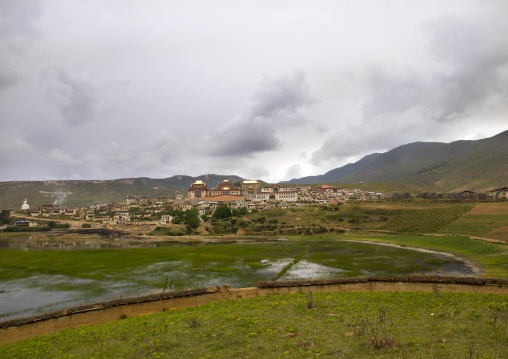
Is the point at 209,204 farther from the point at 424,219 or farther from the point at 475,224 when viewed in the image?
the point at 475,224

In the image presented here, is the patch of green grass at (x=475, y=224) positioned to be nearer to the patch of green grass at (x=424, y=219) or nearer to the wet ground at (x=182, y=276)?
the patch of green grass at (x=424, y=219)

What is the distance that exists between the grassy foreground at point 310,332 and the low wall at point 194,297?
3.21 meters

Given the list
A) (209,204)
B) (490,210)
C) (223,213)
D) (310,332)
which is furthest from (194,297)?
(209,204)

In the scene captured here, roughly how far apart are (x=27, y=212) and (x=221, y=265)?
169m

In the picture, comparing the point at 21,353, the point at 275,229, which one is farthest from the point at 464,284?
the point at 275,229

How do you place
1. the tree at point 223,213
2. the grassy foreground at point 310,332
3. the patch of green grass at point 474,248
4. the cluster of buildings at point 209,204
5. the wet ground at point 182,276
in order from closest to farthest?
the grassy foreground at point 310,332
the wet ground at point 182,276
the patch of green grass at point 474,248
the tree at point 223,213
the cluster of buildings at point 209,204

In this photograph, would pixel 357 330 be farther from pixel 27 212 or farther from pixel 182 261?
pixel 27 212

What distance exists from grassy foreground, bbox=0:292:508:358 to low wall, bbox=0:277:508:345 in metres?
3.21

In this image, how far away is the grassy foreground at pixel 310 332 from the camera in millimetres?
11344

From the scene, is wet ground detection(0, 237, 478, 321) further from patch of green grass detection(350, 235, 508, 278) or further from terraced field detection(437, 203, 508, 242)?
terraced field detection(437, 203, 508, 242)

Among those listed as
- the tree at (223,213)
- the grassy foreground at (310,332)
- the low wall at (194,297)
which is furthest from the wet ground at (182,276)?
the tree at (223,213)

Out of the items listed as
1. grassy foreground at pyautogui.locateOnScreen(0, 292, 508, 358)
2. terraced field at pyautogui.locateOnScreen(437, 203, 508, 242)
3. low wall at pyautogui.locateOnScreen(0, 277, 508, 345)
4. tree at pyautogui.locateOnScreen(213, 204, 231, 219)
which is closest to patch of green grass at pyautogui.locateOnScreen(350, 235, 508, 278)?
terraced field at pyautogui.locateOnScreen(437, 203, 508, 242)

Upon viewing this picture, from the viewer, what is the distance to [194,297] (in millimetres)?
22703

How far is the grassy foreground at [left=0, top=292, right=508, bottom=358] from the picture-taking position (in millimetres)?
11344
